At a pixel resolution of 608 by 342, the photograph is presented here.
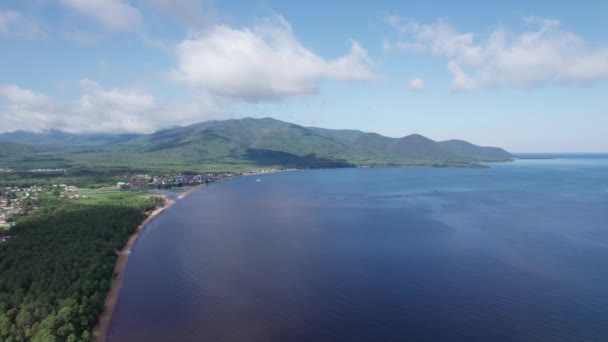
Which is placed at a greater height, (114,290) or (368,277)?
(368,277)

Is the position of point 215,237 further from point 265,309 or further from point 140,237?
point 265,309

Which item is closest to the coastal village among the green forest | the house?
the house

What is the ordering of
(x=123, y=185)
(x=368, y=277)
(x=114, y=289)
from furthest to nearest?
(x=123, y=185) → (x=368, y=277) → (x=114, y=289)

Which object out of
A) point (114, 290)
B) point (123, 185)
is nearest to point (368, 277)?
point (114, 290)

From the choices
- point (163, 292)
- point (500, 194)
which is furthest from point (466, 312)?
point (500, 194)

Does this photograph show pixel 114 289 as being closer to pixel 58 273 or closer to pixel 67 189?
pixel 58 273
